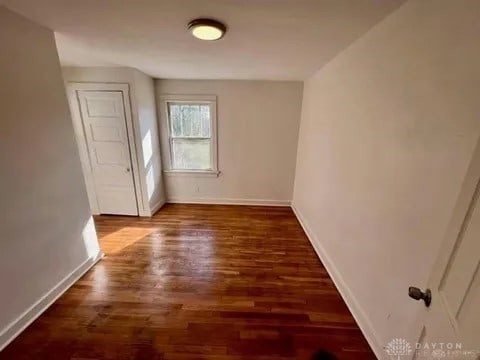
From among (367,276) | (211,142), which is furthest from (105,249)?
(367,276)

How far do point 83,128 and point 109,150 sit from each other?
0.45m

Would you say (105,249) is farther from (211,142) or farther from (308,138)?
(308,138)

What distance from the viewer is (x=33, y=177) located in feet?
5.57

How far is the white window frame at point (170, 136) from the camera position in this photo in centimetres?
371

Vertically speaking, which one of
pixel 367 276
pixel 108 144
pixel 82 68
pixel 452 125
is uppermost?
pixel 82 68

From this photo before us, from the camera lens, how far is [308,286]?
7.17 feet

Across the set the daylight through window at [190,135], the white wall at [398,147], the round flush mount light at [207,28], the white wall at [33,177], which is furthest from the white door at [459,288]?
the daylight through window at [190,135]

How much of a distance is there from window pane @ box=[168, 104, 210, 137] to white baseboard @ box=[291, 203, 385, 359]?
2.48 m

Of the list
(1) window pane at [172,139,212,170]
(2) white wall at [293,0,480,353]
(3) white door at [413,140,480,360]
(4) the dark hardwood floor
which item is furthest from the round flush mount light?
(1) window pane at [172,139,212,170]

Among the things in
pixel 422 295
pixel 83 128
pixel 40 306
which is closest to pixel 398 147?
pixel 422 295

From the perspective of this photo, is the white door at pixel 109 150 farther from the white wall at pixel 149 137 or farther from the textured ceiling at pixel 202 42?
the textured ceiling at pixel 202 42

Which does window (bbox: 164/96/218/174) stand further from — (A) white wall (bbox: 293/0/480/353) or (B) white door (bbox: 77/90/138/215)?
(A) white wall (bbox: 293/0/480/353)

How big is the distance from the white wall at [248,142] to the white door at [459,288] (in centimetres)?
322

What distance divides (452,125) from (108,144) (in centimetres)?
374
